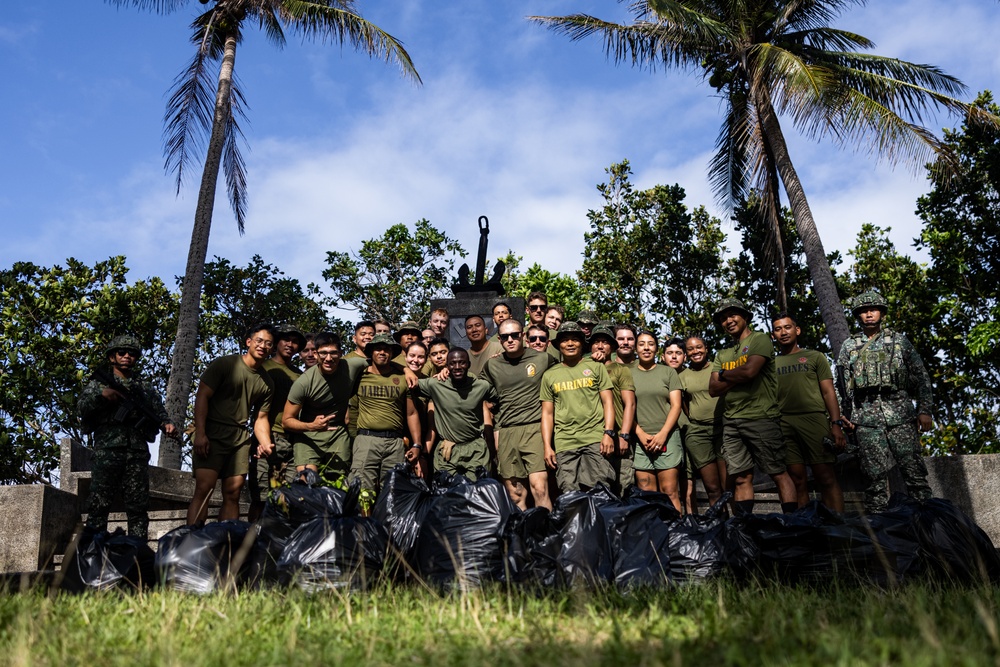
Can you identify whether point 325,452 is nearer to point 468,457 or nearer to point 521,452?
point 468,457

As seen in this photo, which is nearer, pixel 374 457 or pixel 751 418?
pixel 751 418

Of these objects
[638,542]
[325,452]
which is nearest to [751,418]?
[638,542]

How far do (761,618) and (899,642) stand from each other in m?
0.64

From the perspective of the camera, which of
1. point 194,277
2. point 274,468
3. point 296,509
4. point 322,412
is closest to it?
point 296,509

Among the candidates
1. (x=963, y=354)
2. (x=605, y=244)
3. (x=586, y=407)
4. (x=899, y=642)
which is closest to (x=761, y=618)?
(x=899, y=642)

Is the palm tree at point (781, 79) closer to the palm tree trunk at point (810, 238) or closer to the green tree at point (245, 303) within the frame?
the palm tree trunk at point (810, 238)

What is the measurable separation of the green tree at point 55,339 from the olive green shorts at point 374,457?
1139 centimetres

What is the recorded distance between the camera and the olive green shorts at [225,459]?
263 inches

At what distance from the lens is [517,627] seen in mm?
3404

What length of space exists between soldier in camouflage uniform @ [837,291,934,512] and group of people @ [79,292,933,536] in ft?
0.04

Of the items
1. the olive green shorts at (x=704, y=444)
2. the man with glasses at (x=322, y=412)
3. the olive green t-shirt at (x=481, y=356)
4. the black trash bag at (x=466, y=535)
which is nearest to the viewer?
the black trash bag at (x=466, y=535)

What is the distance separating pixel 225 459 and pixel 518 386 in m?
2.51

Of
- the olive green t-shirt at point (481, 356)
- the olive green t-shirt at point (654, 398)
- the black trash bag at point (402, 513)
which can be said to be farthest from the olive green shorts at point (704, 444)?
the black trash bag at point (402, 513)

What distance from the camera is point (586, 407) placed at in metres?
6.86
